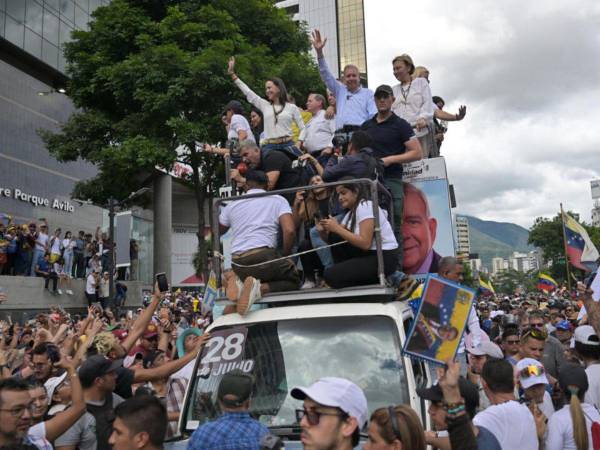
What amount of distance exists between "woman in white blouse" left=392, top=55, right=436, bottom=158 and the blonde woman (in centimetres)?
367

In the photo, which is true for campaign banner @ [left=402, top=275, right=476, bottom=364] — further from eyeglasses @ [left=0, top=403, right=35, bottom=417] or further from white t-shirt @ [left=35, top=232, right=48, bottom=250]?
white t-shirt @ [left=35, top=232, right=48, bottom=250]

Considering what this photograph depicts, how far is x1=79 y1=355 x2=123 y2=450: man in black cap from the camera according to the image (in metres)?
3.95

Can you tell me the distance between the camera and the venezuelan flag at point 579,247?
12205 millimetres

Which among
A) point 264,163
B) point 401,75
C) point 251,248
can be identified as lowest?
point 251,248

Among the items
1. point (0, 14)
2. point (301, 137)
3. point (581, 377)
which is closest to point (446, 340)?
point (581, 377)

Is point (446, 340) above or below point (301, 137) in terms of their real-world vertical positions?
below

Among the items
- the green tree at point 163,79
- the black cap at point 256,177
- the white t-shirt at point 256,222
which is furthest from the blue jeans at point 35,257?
the white t-shirt at point 256,222

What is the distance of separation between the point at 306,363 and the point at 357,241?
1097 mm

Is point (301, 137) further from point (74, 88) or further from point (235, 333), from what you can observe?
point (74, 88)

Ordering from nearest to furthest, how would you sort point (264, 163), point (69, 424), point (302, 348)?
point (69, 424)
point (302, 348)
point (264, 163)

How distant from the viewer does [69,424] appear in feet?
11.7

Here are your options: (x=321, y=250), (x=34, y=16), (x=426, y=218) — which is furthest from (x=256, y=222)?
(x=34, y=16)

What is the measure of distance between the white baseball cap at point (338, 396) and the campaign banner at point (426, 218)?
3417 millimetres

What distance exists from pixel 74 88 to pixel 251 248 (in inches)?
653
